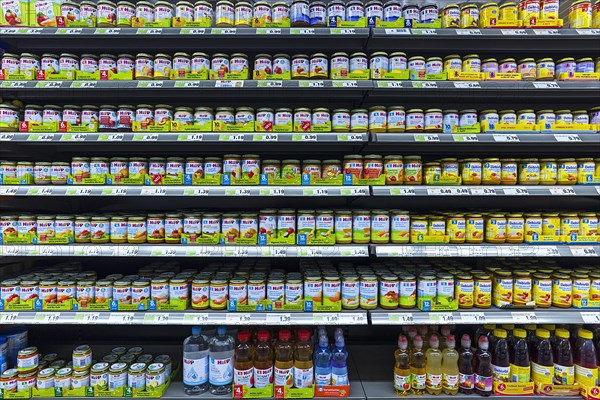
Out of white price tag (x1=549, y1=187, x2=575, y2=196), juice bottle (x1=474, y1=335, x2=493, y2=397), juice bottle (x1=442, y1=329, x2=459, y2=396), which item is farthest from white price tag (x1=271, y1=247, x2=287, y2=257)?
white price tag (x1=549, y1=187, x2=575, y2=196)

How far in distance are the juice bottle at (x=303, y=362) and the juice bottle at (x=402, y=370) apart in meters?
0.50

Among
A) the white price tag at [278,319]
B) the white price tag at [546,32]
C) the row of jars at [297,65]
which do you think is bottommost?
the white price tag at [278,319]

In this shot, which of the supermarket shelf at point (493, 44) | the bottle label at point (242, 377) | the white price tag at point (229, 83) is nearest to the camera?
the bottle label at point (242, 377)

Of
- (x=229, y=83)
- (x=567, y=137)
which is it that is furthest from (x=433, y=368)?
(x=229, y=83)

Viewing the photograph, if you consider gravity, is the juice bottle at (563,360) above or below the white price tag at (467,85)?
below

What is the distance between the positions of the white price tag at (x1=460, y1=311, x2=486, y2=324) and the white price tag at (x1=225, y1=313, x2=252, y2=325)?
1.24 m

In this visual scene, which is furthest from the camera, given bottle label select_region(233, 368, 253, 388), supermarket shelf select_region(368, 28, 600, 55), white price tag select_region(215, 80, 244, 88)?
supermarket shelf select_region(368, 28, 600, 55)

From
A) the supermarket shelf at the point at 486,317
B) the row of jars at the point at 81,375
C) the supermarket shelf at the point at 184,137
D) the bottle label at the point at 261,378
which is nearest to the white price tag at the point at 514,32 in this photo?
the supermarket shelf at the point at 184,137

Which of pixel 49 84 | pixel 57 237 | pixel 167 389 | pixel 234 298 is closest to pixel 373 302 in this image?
pixel 234 298

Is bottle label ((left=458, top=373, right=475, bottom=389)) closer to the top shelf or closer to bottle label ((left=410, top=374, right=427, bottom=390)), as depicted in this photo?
bottle label ((left=410, top=374, right=427, bottom=390))

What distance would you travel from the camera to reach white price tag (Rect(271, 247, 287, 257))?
6.24ft

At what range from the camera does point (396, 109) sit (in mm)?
1955

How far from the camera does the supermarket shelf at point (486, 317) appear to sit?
187 centimetres

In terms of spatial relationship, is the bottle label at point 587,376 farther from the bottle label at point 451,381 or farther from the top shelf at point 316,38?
the top shelf at point 316,38
